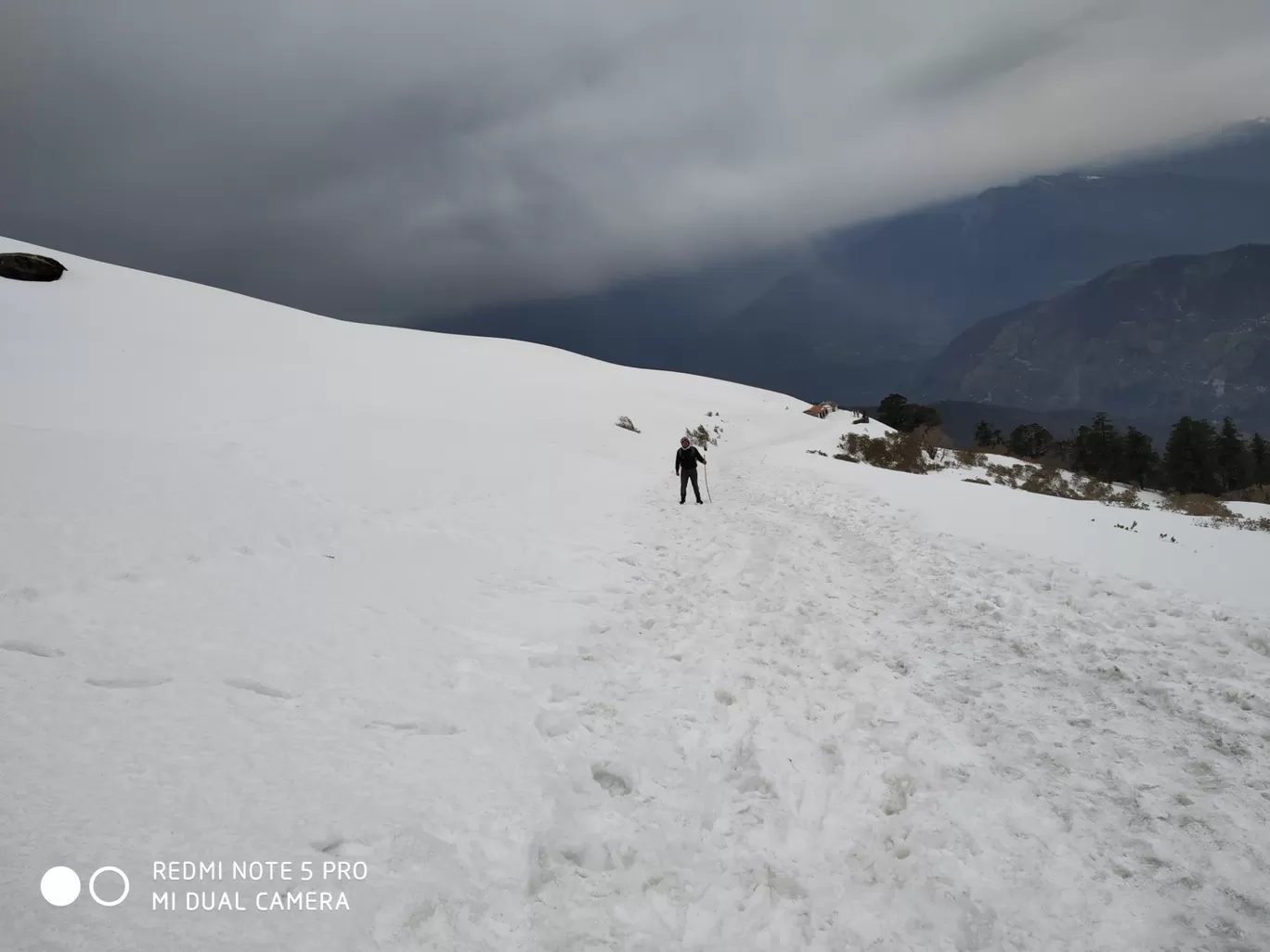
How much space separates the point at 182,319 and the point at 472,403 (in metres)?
15.8

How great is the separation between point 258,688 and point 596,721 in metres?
3.06

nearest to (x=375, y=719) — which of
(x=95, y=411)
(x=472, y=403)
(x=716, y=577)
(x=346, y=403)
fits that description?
(x=716, y=577)

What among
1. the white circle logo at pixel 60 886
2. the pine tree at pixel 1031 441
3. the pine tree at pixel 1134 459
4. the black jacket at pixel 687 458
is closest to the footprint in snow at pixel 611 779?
the white circle logo at pixel 60 886


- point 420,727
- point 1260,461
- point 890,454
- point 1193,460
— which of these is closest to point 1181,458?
point 1193,460

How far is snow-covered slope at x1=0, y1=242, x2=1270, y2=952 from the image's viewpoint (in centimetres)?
324

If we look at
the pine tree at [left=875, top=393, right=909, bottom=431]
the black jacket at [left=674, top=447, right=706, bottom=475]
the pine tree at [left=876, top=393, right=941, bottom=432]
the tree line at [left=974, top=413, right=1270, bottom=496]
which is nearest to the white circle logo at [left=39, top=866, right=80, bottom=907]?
the black jacket at [left=674, top=447, right=706, bottom=475]

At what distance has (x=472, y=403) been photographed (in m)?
25.5

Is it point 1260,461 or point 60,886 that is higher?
point 1260,461

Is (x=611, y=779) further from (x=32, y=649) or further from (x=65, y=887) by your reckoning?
(x=32, y=649)

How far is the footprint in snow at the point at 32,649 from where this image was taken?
4152 millimetres

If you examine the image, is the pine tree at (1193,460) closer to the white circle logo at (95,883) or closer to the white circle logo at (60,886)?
the white circle logo at (95,883)

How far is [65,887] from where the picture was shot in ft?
8.68

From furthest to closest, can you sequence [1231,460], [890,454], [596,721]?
[1231,460] < [890,454] < [596,721]

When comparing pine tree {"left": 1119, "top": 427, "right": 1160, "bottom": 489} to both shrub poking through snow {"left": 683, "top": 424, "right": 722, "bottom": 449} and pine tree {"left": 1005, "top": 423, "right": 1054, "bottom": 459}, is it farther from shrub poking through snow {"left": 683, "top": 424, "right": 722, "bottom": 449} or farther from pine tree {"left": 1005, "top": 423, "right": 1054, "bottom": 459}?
shrub poking through snow {"left": 683, "top": 424, "right": 722, "bottom": 449}
